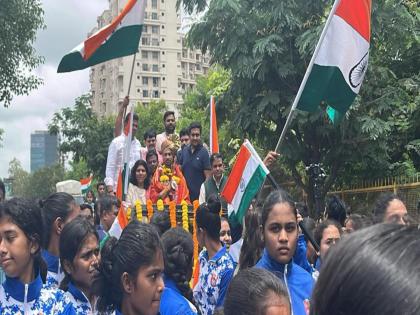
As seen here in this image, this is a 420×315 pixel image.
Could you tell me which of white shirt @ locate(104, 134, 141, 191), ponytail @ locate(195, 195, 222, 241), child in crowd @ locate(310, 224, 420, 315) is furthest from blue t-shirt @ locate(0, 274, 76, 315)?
white shirt @ locate(104, 134, 141, 191)

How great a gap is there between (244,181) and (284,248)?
1521 millimetres

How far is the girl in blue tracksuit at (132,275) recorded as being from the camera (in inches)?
109

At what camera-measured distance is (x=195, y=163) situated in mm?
8383

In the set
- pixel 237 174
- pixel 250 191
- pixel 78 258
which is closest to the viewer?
pixel 78 258

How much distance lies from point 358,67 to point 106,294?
362 cm

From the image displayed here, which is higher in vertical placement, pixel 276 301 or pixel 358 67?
pixel 358 67

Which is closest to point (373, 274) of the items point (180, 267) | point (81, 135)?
point (180, 267)

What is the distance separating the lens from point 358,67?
5.72 m

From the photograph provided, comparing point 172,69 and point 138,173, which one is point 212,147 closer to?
point 138,173

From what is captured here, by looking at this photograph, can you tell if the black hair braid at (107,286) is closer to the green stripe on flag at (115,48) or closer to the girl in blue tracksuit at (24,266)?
the girl in blue tracksuit at (24,266)

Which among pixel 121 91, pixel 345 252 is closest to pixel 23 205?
pixel 345 252

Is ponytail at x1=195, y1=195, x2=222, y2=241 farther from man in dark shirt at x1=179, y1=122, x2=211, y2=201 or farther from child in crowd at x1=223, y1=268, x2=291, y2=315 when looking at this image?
man in dark shirt at x1=179, y1=122, x2=211, y2=201

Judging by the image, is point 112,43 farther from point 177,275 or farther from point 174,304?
point 174,304

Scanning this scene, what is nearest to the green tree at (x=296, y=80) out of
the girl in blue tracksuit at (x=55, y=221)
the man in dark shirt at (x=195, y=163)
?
the man in dark shirt at (x=195, y=163)
